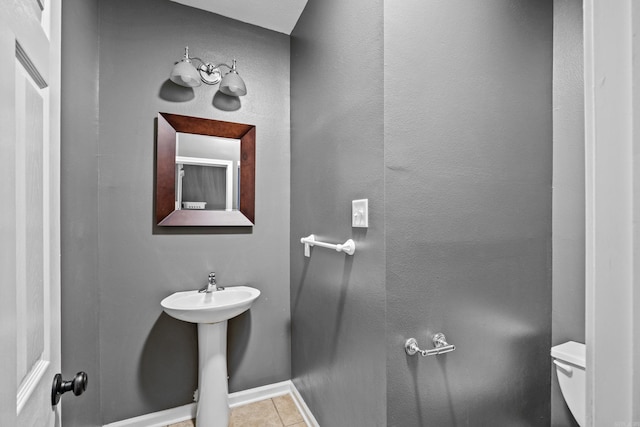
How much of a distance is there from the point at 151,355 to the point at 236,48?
2.04 metres

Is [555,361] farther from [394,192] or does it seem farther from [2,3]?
[2,3]

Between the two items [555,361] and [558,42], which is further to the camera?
[558,42]

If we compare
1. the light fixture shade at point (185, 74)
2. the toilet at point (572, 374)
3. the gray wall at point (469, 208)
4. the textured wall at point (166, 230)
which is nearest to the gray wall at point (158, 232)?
the textured wall at point (166, 230)

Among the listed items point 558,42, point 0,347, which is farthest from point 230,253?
point 558,42

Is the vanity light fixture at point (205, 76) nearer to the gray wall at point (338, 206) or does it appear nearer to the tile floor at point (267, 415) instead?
the gray wall at point (338, 206)

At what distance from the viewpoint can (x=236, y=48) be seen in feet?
6.15

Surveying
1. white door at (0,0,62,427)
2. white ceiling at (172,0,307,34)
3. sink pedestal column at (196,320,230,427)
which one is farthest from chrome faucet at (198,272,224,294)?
white ceiling at (172,0,307,34)

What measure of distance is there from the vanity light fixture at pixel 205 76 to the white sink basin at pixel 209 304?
4.14ft

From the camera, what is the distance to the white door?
392mm

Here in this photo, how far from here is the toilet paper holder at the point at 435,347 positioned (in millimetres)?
993

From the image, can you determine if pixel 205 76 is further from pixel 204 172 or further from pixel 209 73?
pixel 204 172

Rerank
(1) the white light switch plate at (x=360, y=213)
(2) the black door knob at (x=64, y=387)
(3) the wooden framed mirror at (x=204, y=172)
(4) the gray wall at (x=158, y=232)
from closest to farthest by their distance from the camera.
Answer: (2) the black door knob at (x=64, y=387)
(1) the white light switch plate at (x=360, y=213)
(4) the gray wall at (x=158, y=232)
(3) the wooden framed mirror at (x=204, y=172)

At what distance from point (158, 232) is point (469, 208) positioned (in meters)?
1.71

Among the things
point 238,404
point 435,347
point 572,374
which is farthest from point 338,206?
point 238,404
